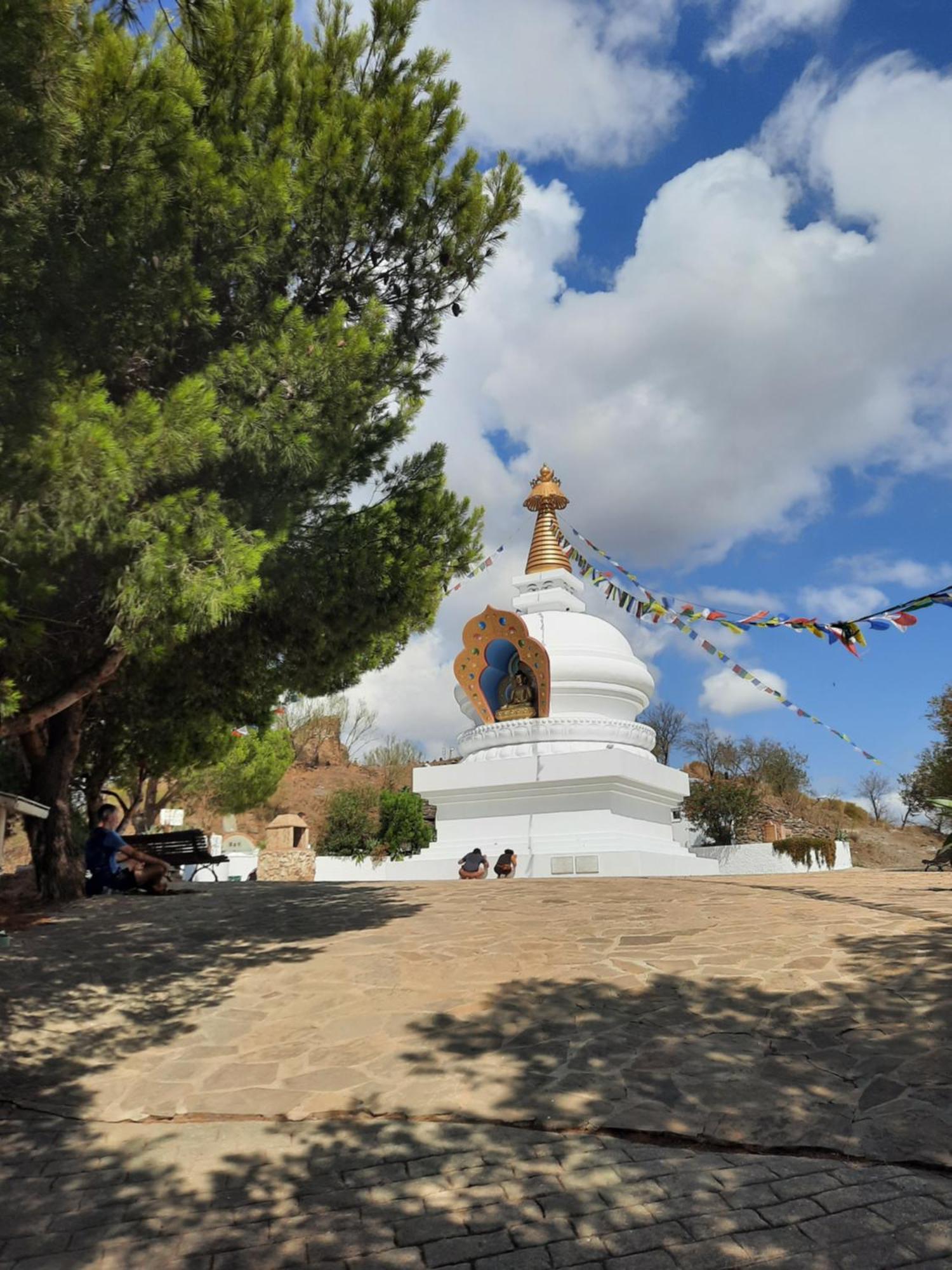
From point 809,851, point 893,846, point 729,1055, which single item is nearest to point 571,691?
point 809,851

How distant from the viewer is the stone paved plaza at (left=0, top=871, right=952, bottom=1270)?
10.9 ft

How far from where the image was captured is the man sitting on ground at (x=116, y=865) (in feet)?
36.5

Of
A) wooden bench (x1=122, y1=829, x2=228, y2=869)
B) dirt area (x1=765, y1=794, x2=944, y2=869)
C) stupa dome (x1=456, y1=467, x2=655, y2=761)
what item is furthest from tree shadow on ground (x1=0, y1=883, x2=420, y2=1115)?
dirt area (x1=765, y1=794, x2=944, y2=869)

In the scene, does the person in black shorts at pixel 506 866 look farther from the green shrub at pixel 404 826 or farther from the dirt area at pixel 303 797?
the dirt area at pixel 303 797

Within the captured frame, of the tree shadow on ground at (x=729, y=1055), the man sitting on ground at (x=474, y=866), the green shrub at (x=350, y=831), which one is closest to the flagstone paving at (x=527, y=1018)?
the tree shadow on ground at (x=729, y=1055)

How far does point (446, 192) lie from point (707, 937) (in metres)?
7.18

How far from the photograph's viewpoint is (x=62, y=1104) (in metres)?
5.16

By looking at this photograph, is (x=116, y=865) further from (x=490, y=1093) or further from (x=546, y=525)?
(x=546, y=525)

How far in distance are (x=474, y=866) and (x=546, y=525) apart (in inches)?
435

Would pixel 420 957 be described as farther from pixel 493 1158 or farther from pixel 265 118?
pixel 265 118

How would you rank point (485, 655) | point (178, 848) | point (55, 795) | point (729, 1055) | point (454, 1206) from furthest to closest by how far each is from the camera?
point (485, 655) → point (178, 848) → point (55, 795) → point (729, 1055) → point (454, 1206)

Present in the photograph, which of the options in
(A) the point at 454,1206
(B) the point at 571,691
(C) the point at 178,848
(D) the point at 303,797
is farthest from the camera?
(D) the point at 303,797

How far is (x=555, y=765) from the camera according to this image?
16750 millimetres

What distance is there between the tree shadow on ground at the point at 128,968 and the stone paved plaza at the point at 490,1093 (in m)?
0.03
